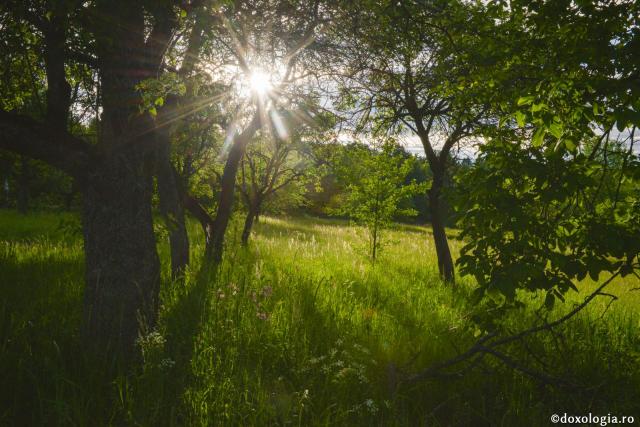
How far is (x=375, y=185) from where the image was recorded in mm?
11148

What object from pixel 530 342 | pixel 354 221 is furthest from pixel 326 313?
pixel 354 221

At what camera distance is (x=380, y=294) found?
236 inches

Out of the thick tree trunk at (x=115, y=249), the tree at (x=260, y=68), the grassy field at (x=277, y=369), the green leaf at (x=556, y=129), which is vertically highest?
the tree at (x=260, y=68)

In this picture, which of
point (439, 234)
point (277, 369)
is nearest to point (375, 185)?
point (439, 234)

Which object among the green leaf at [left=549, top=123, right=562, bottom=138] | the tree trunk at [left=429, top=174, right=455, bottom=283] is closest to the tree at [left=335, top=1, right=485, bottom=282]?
A: the tree trunk at [left=429, top=174, right=455, bottom=283]

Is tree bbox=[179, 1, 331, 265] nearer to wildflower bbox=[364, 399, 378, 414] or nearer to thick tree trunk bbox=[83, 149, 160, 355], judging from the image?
thick tree trunk bbox=[83, 149, 160, 355]

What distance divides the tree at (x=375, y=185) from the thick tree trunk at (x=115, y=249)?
805cm

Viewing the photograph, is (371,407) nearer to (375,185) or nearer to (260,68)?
(260,68)

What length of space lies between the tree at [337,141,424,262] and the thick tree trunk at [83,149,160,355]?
8051 millimetres

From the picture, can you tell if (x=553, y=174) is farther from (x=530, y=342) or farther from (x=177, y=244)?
(x=177, y=244)

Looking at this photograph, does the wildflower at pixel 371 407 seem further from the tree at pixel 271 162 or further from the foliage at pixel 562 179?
the tree at pixel 271 162

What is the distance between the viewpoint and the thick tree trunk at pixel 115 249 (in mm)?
2992

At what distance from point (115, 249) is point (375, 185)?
29.3 feet

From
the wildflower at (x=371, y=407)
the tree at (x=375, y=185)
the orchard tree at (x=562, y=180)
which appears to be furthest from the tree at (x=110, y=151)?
the tree at (x=375, y=185)
